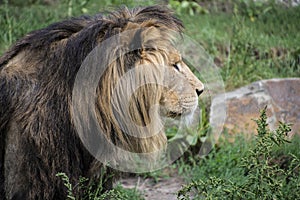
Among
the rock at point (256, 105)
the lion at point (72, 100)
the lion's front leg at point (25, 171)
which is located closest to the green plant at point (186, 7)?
the rock at point (256, 105)

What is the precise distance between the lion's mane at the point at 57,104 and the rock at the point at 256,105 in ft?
7.37

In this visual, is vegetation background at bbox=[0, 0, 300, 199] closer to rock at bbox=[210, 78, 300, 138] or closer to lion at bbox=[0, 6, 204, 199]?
rock at bbox=[210, 78, 300, 138]

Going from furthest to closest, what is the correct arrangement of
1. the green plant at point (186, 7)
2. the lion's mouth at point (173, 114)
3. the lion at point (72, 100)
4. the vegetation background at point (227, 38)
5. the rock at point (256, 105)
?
the green plant at point (186, 7) < the rock at point (256, 105) < the vegetation background at point (227, 38) < the lion's mouth at point (173, 114) < the lion at point (72, 100)

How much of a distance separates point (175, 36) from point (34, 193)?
1.26 meters

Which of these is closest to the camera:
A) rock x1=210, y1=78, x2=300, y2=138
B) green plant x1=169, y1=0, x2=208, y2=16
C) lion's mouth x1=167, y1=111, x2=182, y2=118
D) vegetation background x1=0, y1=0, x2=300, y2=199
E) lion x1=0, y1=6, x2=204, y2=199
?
lion x1=0, y1=6, x2=204, y2=199

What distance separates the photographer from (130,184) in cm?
581

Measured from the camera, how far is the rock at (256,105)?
20.0 feet

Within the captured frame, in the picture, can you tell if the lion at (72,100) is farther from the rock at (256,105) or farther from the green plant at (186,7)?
the green plant at (186,7)

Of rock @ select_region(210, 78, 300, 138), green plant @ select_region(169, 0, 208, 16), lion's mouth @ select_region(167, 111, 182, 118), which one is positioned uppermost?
lion's mouth @ select_region(167, 111, 182, 118)

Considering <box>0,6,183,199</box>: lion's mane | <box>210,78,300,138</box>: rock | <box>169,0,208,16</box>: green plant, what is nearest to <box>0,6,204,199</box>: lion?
Result: <box>0,6,183,199</box>: lion's mane

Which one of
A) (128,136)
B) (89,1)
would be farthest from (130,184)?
(89,1)

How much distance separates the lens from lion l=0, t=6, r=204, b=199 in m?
3.81

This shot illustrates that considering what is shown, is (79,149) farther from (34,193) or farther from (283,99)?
(283,99)

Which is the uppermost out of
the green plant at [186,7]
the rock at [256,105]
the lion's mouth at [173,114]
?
the lion's mouth at [173,114]
